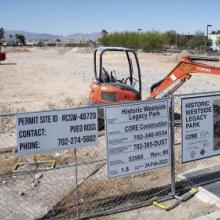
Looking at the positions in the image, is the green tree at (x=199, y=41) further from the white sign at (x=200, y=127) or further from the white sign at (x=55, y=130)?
the white sign at (x=55, y=130)

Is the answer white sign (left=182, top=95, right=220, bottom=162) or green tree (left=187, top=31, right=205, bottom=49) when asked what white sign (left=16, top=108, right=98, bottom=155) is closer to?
white sign (left=182, top=95, right=220, bottom=162)

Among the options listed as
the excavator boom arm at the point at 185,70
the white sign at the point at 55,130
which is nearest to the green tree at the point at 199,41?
the excavator boom arm at the point at 185,70

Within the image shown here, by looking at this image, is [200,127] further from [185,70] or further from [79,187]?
[185,70]

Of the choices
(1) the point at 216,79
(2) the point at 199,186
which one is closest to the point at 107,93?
(2) the point at 199,186

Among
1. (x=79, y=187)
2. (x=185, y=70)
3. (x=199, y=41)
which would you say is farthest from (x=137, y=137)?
(x=199, y=41)

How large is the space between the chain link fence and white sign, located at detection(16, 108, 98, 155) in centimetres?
24

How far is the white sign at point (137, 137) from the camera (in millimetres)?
6996

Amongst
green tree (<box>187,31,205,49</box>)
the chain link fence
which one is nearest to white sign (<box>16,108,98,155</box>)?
the chain link fence

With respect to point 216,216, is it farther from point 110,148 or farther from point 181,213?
point 110,148

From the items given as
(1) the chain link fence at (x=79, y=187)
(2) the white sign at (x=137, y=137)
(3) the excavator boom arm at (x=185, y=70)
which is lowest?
(1) the chain link fence at (x=79, y=187)

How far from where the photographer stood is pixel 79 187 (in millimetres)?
8328

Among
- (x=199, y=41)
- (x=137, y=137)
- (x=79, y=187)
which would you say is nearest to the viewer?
(x=137, y=137)

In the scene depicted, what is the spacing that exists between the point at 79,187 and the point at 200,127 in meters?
2.39

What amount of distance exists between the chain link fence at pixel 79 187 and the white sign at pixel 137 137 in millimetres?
452
